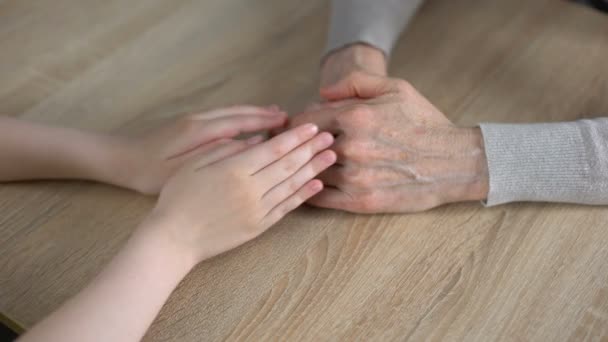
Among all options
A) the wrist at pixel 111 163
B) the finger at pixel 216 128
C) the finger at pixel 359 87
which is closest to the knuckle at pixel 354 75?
the finger at pixel 359 87

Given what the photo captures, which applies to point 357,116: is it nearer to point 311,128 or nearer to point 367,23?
point 311,128

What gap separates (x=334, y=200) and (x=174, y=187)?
0.20 metres

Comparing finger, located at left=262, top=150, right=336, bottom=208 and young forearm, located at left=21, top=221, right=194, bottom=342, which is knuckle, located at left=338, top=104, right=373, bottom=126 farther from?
young forearm, located at left=21, top=221, right=194, bottom=342

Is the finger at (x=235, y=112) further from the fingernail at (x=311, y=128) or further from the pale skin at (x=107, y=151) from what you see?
the fingernail at (x=311, y=128)

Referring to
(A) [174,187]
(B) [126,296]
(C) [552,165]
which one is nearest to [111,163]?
(A) [174,187]

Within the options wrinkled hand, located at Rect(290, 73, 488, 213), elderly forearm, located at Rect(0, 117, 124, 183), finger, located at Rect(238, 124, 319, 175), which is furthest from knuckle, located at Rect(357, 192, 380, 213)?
elderly forearm, located at Rect(0, 117, 124, 183)

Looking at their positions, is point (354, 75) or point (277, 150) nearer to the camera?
point (277, 150)

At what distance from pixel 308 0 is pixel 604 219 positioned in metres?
0.65

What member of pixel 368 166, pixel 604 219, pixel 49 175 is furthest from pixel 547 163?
pixel 49 175

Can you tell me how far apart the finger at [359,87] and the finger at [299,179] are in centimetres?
12

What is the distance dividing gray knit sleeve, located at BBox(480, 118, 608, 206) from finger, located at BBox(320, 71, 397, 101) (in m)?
0.15

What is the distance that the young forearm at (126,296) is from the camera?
635 millimetres

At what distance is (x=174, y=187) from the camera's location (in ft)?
2.53

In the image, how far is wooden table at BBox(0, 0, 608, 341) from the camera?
72cm
